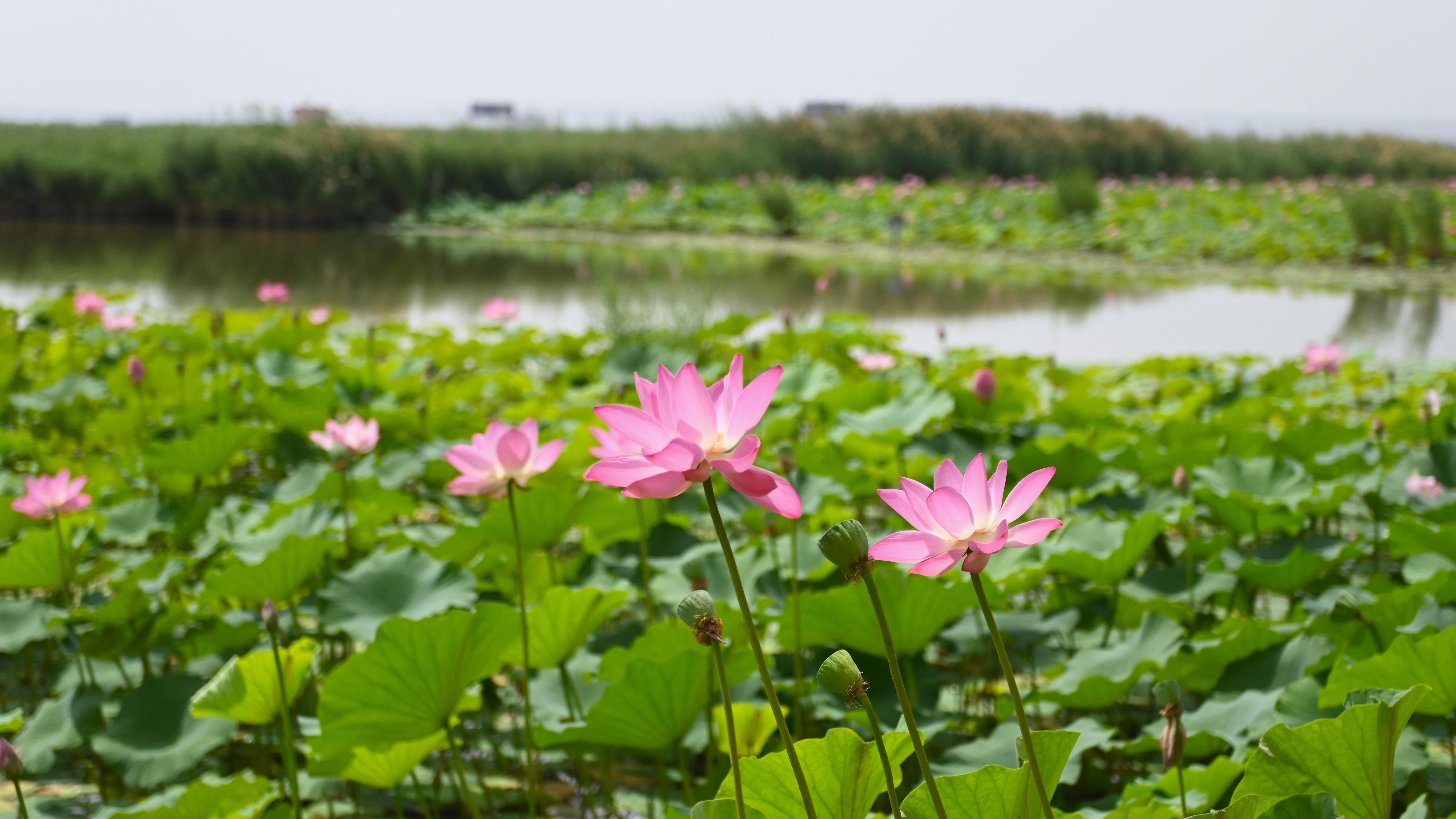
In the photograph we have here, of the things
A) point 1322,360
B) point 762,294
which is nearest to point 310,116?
point 762,294

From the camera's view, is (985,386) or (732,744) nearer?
(732,744)

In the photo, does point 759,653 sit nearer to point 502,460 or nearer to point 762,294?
point 502,460

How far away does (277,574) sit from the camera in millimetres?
1358

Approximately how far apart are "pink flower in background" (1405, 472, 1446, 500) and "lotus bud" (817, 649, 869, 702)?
4.70ft

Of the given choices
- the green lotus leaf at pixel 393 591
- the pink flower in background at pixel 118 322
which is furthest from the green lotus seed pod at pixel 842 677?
the pink flower in background at pixel 118 322

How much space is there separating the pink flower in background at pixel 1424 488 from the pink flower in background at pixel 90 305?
11.4 ft

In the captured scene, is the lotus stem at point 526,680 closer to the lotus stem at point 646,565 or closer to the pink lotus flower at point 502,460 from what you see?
the pink lotus flower at point 502,460

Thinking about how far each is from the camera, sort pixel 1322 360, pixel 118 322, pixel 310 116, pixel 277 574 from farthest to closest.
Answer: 1. pixel 310 116
2. pixel 118 322
3. pixel 1322 360
4. pixel 277 574

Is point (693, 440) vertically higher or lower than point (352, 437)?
higher

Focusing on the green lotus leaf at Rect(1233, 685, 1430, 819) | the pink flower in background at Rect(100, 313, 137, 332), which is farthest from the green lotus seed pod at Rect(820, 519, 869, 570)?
the pink flower in background at Rect(100, 313, 137, 332)

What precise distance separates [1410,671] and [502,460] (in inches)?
33.0

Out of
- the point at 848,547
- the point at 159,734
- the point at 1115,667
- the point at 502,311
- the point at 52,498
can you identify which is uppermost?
the point at 848,547

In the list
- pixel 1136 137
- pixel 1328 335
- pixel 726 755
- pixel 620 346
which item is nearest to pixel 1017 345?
pixel 1328 335

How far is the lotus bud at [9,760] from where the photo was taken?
79 centimetres
